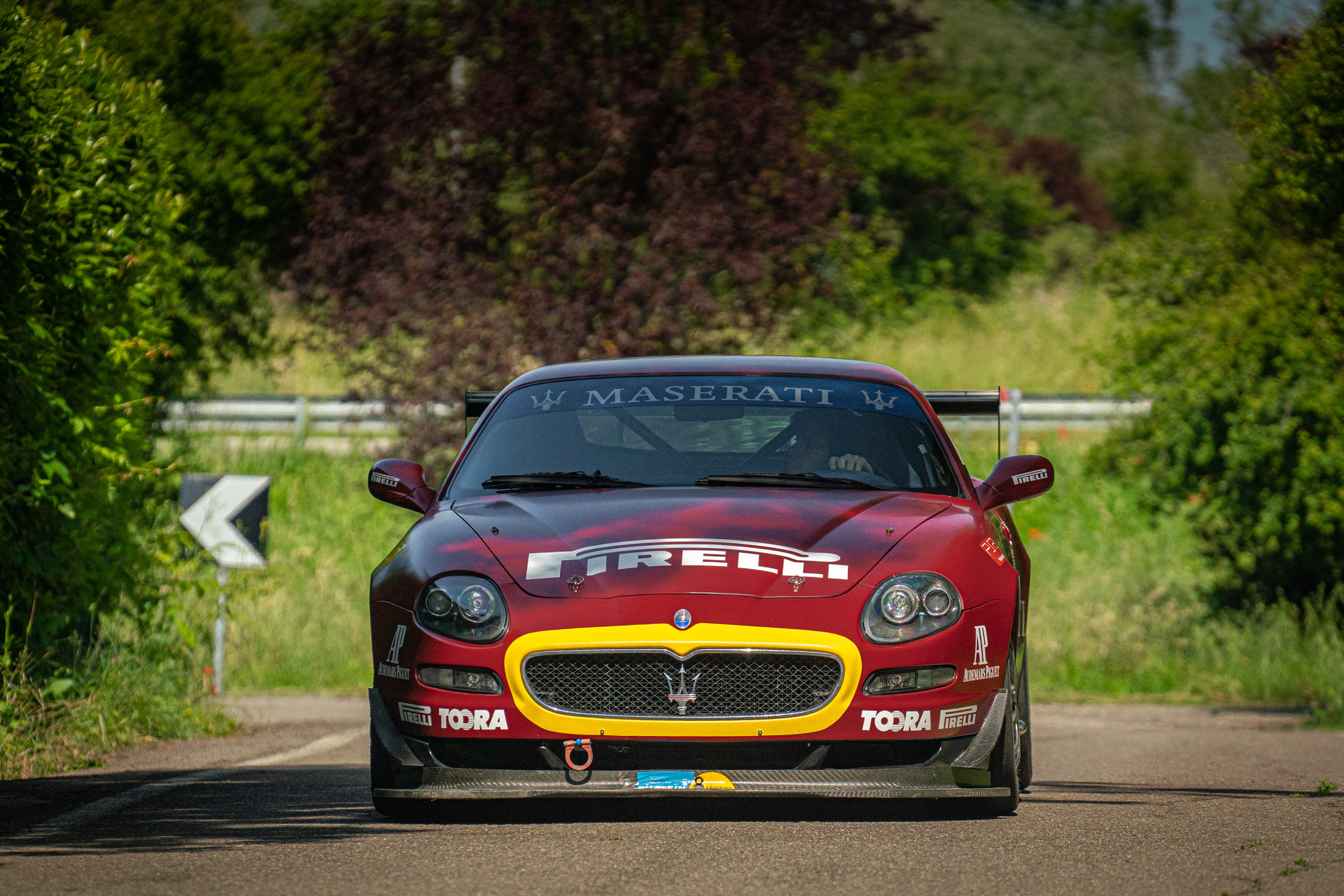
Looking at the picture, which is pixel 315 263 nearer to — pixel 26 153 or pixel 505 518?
pixel 26 153

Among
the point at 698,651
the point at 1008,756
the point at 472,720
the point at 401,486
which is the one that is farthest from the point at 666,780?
the point at 401,486

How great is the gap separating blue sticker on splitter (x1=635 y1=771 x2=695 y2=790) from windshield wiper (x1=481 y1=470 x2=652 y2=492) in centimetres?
131

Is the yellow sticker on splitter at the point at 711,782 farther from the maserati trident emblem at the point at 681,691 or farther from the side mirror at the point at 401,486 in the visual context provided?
the side mirror at the point at 401,486

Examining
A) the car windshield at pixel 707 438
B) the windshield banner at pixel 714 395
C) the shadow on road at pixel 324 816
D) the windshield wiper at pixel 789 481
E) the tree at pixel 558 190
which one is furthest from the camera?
the tree at pixel 558 190

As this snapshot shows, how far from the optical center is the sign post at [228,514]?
13.0m

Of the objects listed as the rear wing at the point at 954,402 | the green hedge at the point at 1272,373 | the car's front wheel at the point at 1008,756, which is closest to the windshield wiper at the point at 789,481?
the car's front wheel at the point at 1008,756

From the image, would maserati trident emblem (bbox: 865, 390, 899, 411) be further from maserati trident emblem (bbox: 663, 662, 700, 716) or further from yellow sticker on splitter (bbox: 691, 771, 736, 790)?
yellow sticker on splitter (bbox: 691, 771, 736, 790)

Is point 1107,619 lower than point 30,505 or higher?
lower

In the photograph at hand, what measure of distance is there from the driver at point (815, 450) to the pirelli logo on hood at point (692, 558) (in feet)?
3.33

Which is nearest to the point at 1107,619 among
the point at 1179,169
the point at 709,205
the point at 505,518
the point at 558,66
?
the point at 709,205

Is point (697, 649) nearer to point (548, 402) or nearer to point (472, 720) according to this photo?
point (472, 720)

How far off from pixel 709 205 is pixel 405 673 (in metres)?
11.3

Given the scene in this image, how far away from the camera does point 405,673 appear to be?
593 cm

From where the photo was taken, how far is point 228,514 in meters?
13.0
